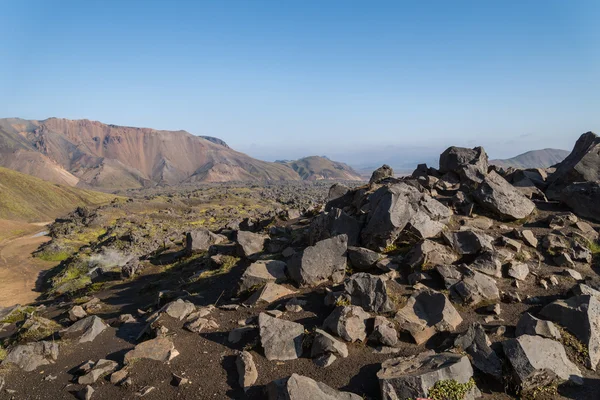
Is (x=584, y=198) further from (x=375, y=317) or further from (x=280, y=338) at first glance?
(x=280, y=338)

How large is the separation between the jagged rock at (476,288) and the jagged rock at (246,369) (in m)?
10.2

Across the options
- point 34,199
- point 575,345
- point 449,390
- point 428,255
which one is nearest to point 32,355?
point 449,390

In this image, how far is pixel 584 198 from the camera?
24.4 metres

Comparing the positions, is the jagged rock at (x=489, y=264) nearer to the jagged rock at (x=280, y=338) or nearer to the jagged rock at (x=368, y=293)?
the jagged rock at (x=368, y=293)

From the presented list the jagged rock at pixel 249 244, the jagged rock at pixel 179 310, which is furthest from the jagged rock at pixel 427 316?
the jagged rock at pixel 249 244

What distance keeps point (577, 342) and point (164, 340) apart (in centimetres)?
1704

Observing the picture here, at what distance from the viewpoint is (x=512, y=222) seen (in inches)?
923

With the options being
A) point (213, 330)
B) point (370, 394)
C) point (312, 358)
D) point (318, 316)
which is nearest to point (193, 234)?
point (213, 330)

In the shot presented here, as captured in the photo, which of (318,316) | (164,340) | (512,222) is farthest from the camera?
(512,222)

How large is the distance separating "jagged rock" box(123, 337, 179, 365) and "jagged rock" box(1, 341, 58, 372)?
4277mm

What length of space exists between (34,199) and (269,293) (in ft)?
564

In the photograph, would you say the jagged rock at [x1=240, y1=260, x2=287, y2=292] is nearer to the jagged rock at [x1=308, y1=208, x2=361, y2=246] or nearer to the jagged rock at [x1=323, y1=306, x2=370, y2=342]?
the jagged rock at [x1=308, y1=208, x2=361, y2=246]

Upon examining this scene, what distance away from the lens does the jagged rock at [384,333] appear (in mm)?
13789

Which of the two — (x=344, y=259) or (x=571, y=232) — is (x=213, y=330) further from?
(x=571, y=232)
